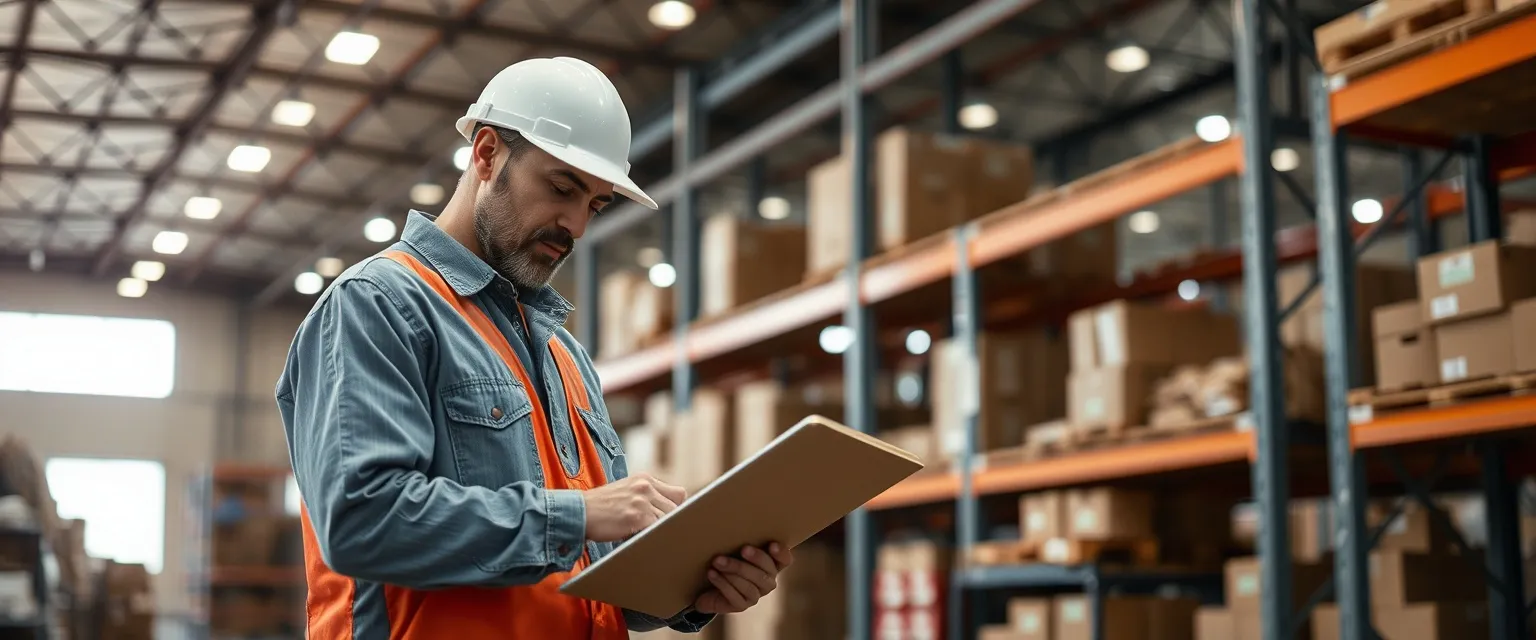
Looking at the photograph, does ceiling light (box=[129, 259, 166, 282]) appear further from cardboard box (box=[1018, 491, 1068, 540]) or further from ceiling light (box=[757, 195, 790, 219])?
cardboard box (box=[1018, 491, 1068, 540])

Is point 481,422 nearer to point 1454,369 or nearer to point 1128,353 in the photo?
point 1454,369

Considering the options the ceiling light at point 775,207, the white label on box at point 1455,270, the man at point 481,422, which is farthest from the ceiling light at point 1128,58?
the man at point 481,422

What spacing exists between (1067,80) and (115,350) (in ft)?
61.1

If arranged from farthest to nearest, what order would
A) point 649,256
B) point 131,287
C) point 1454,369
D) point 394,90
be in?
point 131,287
point 649,256
point 394,90
point 1454,369

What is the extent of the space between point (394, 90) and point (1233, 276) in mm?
10954

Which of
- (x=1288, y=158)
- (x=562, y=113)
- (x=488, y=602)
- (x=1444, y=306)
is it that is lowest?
(x=488, y=602)

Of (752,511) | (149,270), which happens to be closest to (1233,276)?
(752,511)

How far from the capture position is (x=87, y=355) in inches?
1051

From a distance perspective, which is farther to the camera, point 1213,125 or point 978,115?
point 978,115

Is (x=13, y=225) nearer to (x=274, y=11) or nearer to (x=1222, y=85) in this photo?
(x=274, y=11)

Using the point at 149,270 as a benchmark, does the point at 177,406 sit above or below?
below

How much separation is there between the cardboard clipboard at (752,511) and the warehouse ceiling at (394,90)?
9.86 meters

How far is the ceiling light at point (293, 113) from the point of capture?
713 inches

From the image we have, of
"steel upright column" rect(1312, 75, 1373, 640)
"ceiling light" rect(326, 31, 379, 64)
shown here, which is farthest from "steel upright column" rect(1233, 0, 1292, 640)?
"ceiling light" rect(326, 31, 379, 64)
